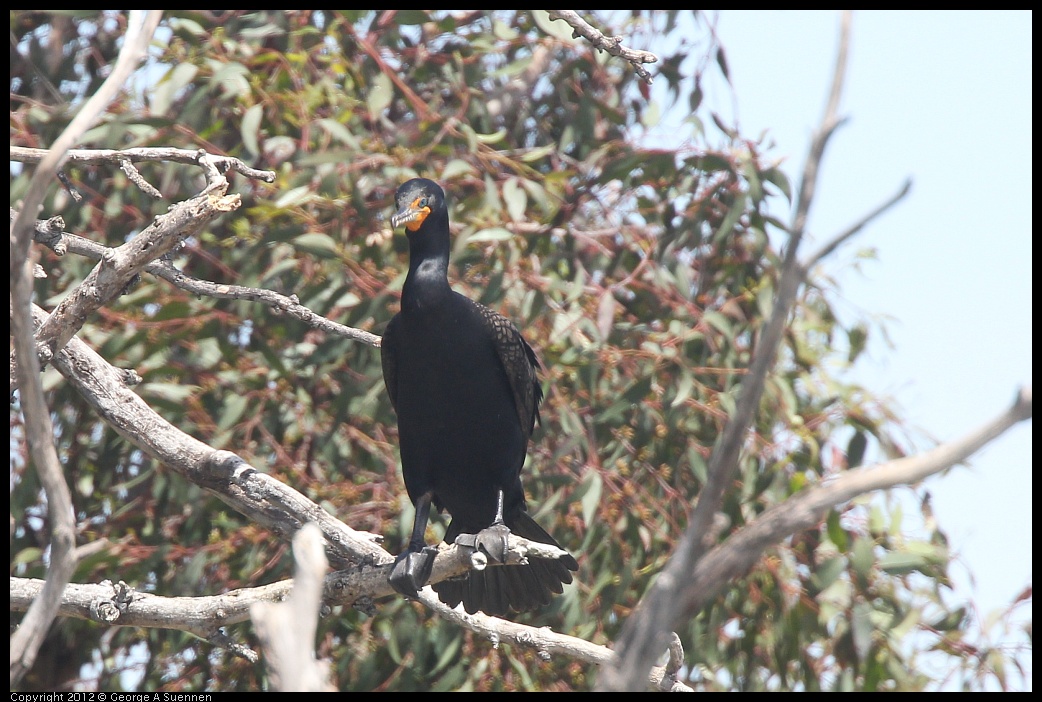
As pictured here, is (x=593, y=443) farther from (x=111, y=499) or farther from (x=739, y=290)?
(x=111, y=499)

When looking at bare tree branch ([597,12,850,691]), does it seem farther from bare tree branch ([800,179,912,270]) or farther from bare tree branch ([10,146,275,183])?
bare tree branch ([10,146,275,183])

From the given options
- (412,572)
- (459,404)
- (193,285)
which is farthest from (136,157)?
(459,404)

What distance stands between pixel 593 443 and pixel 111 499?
63.6 inches

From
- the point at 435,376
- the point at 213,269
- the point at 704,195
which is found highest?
the point at 704,195

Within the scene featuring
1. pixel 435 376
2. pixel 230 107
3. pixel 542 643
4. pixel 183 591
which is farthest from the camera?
pixel 230 107

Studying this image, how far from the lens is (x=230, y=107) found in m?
3.95

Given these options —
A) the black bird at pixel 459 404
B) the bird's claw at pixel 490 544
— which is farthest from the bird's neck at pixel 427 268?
the bird's claw at pixel 490 544

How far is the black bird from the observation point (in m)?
3.03

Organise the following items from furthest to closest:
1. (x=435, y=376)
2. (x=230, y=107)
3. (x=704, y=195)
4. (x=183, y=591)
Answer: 1. (x=230, y=107)
2. (x=704, y=195)
3. (x=183, y=591)
4. (x=435, y=376)

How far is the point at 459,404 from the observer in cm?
311

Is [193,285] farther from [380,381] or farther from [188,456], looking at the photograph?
[380,381]

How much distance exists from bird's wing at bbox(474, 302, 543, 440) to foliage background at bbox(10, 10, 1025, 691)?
0.94ft

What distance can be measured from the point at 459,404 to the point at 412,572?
681mm

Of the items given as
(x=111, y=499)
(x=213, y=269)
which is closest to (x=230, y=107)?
(x=213, y=269)
